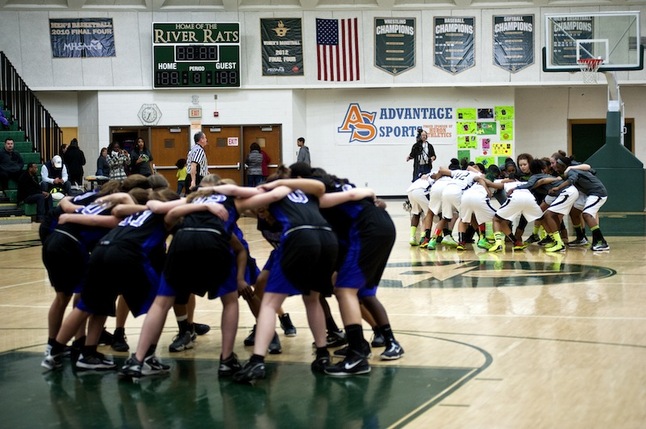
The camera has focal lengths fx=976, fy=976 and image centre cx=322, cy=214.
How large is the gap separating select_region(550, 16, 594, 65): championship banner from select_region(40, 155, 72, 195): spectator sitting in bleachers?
451 inches

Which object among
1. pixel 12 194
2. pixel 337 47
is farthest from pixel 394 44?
pixel 12 194

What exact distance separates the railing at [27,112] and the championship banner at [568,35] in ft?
40.1

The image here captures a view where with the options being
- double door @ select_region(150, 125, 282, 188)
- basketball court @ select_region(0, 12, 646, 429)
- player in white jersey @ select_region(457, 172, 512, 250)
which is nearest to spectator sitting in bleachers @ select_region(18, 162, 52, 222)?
double door @ select_region(150, 125, 282, 188)

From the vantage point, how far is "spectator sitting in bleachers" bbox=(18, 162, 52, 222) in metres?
21.2

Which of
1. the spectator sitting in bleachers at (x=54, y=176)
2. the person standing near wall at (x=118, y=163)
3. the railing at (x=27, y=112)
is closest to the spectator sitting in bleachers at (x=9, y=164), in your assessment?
the spectator sitting in bleachers at (x=54, y=176)

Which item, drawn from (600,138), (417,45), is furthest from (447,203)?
(600,138)

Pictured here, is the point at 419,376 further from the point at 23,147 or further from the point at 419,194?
the point at 23,147

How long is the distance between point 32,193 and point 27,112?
400 centimetres

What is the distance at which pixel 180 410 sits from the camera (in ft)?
18.2

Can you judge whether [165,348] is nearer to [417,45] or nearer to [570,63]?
[570,63]

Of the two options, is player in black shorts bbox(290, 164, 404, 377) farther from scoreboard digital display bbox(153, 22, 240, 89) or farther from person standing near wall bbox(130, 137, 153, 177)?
scoreboard digital display bbox(153, 22, 240, 89)

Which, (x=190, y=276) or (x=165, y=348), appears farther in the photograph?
(x=165, y=348)

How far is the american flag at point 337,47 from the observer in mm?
27500

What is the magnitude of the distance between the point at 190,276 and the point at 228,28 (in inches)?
849
